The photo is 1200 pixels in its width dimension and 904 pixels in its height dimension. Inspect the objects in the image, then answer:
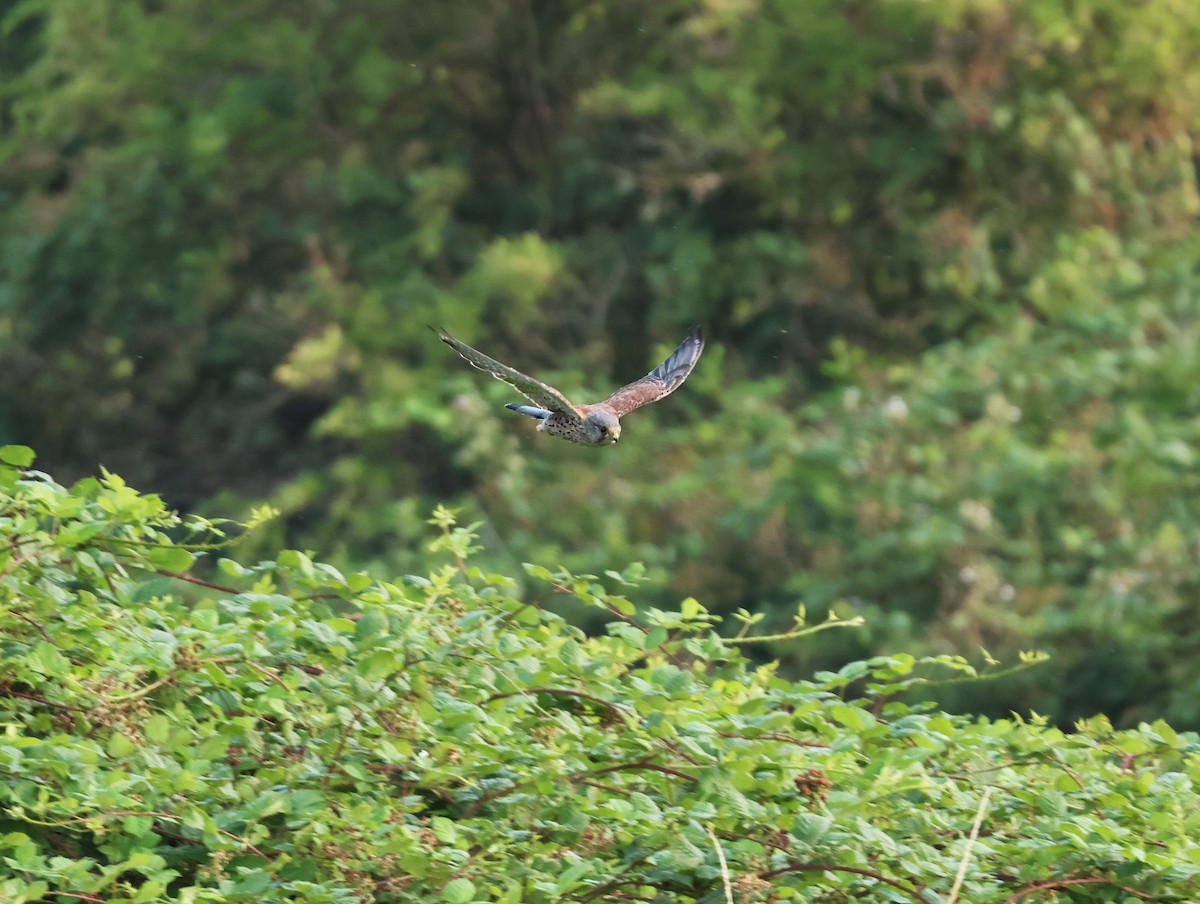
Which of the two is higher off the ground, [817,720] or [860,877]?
[817,720]

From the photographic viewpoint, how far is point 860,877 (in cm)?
239

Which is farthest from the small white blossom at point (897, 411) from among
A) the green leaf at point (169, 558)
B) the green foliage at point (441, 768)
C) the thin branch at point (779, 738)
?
the green leaf at point (169, 558)

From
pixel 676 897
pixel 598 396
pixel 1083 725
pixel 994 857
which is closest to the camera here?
pixel 676 897

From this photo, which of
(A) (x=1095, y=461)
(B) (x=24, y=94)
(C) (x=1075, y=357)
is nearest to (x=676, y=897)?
(A) (x=1095, y=461)

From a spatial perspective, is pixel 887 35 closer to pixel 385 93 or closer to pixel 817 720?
pixel 385 93

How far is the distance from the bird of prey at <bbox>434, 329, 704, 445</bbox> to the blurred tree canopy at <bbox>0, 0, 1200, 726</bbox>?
3.08 m

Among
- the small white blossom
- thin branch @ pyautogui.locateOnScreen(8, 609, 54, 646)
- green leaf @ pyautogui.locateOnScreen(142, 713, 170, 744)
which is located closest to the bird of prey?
thin branch @ pyautogui.locateOnScreen(8, 609, 54, 646)

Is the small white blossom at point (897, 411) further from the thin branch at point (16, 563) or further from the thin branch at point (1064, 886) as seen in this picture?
the thin branch at point (16, 563)

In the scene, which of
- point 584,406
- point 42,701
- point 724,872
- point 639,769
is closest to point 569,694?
point 639,769

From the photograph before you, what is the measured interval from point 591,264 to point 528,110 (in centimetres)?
102

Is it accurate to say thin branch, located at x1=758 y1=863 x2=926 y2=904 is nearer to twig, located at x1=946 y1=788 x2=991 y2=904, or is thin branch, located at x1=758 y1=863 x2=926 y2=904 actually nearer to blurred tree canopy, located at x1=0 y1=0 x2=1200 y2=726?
twig, located at x1=946 y1=788 x2=991 y2=904

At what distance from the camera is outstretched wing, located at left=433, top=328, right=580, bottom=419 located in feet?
10.4

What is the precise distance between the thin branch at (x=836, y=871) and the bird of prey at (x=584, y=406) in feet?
3.55

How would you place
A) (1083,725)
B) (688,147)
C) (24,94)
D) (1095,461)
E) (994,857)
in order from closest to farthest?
1. (994,857)
2. (1083,725)
3. (1095,461)
4. (688,147)
5. (24,94)
